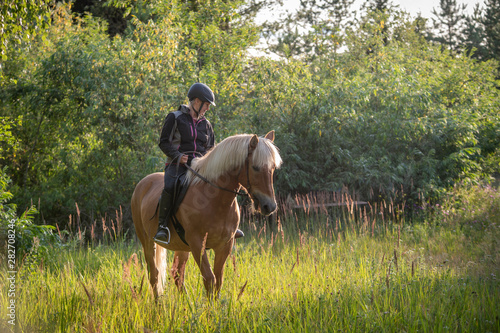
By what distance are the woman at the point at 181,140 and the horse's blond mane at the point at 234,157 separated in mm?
320

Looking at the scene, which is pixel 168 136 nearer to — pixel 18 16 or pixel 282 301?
pixel 282 301

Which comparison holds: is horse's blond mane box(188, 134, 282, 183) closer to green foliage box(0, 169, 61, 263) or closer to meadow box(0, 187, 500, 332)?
meadow box(0, 187, 500, 332)

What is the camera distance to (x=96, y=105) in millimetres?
9180

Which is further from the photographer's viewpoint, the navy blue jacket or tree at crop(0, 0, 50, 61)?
tree at crop(0, 0, 50, 61)

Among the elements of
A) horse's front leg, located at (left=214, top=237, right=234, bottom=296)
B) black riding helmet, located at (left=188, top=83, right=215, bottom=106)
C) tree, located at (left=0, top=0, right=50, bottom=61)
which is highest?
tree, located at (left=0, top=0, right=50, bottom=61)

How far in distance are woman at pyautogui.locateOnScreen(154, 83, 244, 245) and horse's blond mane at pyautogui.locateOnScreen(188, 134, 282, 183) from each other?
0.32 metres

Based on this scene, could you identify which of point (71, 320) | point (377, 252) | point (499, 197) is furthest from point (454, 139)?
point (71, 320)

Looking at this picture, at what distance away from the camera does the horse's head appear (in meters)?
3.90

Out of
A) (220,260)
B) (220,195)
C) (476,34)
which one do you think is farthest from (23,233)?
(476,34)

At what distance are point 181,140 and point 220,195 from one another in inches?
36.6

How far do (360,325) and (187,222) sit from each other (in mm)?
1979

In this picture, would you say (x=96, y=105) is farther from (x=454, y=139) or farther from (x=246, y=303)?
(x=454, y=139)

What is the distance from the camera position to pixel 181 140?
16.0ft

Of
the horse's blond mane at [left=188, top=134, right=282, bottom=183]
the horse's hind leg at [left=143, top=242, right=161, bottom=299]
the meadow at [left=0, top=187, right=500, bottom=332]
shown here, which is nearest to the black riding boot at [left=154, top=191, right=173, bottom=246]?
the horse's blond mane at [left=188, top=134, right=282, bottom=183]
